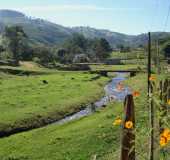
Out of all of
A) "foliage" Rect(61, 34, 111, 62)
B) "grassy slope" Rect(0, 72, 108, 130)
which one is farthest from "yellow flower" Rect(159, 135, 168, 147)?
"foliage" Rect(61, 34, 111, 62)

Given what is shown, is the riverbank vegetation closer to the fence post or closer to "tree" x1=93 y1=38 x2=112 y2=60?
the fence post

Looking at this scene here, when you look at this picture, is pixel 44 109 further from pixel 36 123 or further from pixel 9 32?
pixel 9 32

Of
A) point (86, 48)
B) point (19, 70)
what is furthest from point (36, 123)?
point (86, 48)

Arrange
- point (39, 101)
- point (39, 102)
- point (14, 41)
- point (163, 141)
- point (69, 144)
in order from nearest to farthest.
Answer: point (163, 141) → point (69, 144) → point (39, 102) → point (39, 101) → point (14, 41)

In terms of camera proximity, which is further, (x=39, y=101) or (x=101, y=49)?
(x=101, y=49)

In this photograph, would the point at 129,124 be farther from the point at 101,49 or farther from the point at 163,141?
the point at 101,49

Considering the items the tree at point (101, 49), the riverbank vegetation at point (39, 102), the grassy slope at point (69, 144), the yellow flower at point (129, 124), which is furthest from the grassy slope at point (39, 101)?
the tree at point (101, 49)

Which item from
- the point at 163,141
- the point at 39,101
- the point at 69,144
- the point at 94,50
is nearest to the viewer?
the point at 163,141

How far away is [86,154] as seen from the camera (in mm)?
23672

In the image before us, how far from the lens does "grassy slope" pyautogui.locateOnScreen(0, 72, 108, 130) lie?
37.7m

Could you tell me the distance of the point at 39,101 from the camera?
153ft

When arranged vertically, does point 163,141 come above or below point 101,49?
above

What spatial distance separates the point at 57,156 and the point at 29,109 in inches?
704

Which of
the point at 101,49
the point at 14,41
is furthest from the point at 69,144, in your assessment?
the point at 101,49
